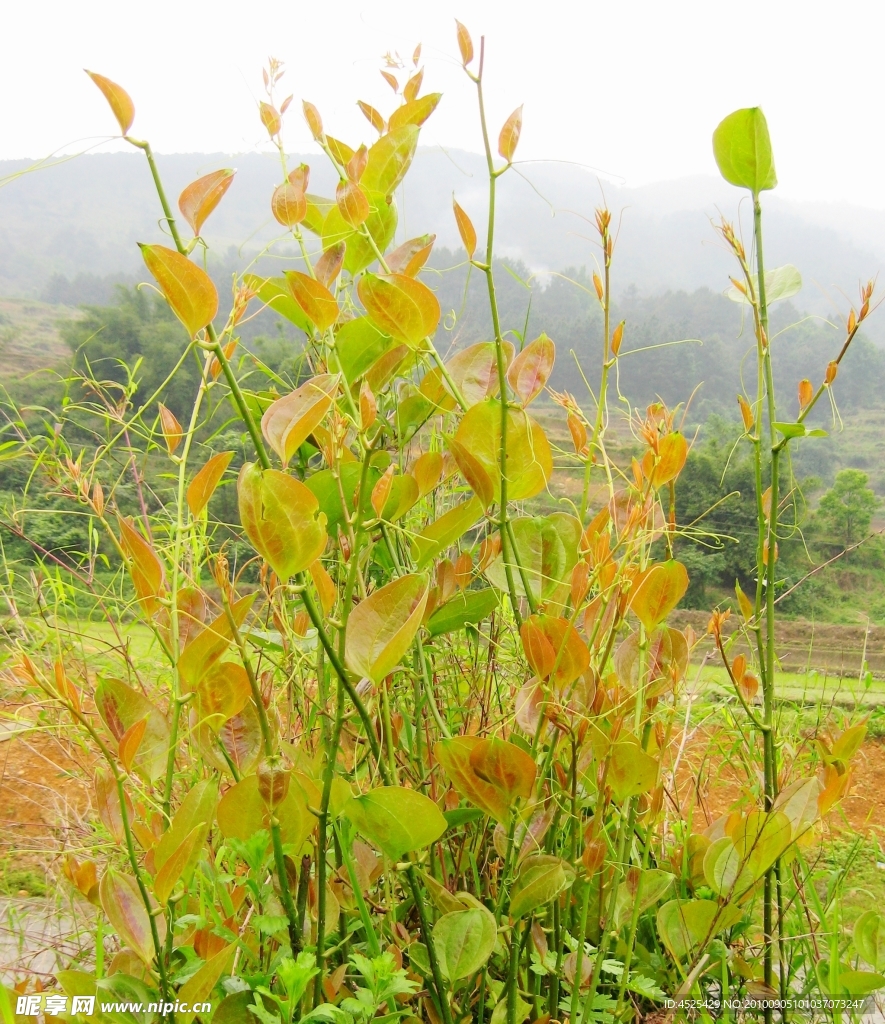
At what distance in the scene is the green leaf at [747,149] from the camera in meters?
0.46

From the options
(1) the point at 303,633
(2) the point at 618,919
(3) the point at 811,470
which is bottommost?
(3) the point at 811,470

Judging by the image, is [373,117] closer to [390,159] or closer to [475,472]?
[390,159]

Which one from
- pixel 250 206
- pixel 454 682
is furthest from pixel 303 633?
pixel 250 206

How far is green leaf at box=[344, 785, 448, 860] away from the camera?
1.11 ft

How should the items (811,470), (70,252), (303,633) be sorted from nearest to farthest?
(303,633), (811,470), (70,252)

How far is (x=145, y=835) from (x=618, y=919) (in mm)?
323

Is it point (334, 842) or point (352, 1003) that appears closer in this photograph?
point (352, 1003)

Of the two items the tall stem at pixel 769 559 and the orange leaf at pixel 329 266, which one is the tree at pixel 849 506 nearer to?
the tall stem at pixel 769 559

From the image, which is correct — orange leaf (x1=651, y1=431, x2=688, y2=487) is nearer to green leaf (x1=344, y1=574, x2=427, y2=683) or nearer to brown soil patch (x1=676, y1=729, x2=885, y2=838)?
green leaf (x1=344, y1=574, x2=427, y2=683)

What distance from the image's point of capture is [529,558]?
45 cm

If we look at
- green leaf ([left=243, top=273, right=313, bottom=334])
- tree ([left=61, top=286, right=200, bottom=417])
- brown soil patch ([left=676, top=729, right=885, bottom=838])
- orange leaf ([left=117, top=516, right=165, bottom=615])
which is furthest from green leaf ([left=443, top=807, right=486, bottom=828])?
tree ([left=61, top=286, right=200, bottom=417])

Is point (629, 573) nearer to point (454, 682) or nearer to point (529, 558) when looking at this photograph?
point (529, 558)

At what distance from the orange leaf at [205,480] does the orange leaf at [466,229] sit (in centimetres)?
21

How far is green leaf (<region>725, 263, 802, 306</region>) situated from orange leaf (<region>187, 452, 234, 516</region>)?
421 mm
